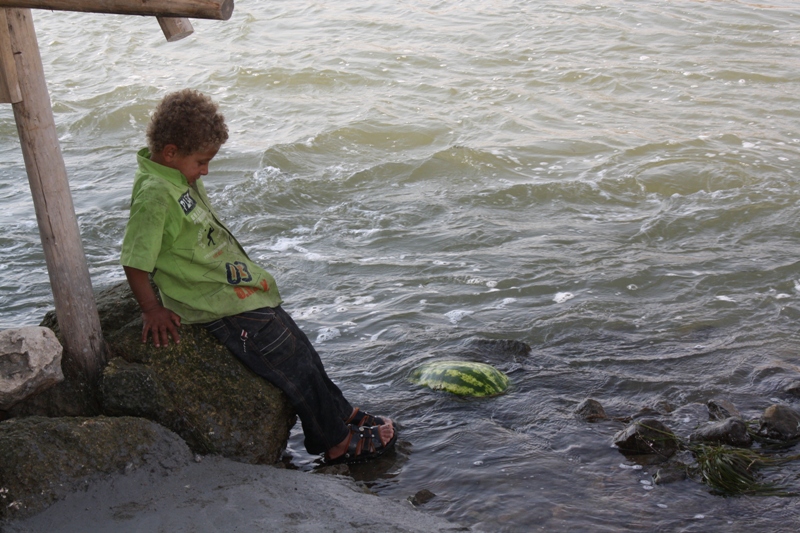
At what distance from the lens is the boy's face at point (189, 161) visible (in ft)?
14.7

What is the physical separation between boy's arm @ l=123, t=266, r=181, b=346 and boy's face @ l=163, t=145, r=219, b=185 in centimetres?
61

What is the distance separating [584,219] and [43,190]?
23.8 ft

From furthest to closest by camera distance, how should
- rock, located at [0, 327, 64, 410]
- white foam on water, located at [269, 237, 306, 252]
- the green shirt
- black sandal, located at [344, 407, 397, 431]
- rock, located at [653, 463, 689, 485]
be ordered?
white foam on water, located at [269, 237, 306, 252], black sandal, located at [344, 407, 397, 431], rock, located at [653, 463, 689, 485], rock, located at [0, 327, 64, 410], the green shirt

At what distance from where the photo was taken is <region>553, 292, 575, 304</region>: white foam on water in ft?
26.1

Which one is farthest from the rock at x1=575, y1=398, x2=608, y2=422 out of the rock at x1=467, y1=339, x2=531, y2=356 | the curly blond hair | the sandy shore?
the curly blond hair

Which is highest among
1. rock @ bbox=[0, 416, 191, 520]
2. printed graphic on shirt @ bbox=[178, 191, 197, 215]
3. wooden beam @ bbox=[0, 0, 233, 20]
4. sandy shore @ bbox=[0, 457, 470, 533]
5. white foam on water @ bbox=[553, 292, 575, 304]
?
wooden beam @ bbox=[0, 0, 233, 20]

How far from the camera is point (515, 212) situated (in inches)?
418

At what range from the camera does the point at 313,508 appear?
418 centimetres

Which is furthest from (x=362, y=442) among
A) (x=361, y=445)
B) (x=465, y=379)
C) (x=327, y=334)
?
(x=327, y=334)

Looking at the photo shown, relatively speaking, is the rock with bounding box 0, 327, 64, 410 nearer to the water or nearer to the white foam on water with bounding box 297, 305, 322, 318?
the water

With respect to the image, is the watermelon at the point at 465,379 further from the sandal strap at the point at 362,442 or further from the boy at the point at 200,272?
the boy at the point at 200,272

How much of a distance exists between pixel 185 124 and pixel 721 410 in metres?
4.01

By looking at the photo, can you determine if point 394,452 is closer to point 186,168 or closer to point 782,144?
point 186,168

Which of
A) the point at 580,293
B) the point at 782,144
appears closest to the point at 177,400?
→ the point at 580,293
